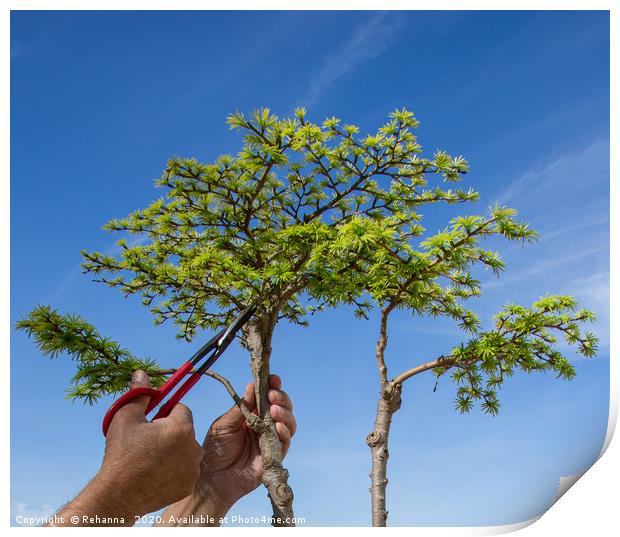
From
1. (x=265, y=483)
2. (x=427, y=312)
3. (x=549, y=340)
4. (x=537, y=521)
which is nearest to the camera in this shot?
(x=537, y=521)

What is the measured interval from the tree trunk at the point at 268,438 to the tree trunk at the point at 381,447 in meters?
0.25

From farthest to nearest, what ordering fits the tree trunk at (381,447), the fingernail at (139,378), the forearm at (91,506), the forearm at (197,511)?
1. the tree trunk at (381,447)
2. the forearm at (197,511)
3. the fingernail at (139,378)
4. the forearm at (91,506)

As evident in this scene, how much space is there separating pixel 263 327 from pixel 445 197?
599 millimetres

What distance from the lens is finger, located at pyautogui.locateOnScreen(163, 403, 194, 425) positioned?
3.84 feet

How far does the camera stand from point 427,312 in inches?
70.8

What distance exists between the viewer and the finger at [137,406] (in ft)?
3.82

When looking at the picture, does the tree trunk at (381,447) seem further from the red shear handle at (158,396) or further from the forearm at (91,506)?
the forearm at (91,506)

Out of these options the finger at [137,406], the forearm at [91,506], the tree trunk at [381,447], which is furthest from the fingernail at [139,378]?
the tree trunk at [381,447]

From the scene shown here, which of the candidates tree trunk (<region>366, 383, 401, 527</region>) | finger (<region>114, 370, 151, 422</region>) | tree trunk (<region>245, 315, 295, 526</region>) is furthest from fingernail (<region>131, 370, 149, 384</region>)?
tree trunk (<region>366, 383, 401, 527</region>)

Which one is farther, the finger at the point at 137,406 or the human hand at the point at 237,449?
the human hand at the point at 237,449

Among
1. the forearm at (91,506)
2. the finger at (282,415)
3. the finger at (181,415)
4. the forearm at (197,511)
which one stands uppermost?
the finger at (282,415)

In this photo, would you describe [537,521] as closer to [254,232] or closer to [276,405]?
[276,405]

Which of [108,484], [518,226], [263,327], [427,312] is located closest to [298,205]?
[263,327]

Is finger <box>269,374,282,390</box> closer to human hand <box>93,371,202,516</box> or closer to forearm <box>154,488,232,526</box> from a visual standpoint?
forearm <box>154,488,232,526</box>
